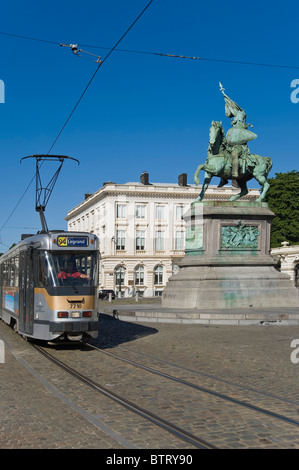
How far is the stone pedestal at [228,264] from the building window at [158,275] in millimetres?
51454

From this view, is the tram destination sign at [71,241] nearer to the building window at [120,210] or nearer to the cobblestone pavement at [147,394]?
the cobblestone pavement at [147,394]

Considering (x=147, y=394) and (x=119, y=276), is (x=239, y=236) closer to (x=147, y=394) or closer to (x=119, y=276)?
(x=147, y=394)

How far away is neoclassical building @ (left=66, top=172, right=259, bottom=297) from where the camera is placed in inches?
3014

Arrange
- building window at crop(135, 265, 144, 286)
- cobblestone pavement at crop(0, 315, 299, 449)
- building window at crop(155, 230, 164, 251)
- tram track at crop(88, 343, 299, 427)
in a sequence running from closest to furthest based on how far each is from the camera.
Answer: cobblestone pavement at crop(0, 315, 299, 449) < tram track at crop(88, 343, 299, 427) < building window at crop(135, 265, 144, 286) < building window at crop(155, 230, 164, 251)

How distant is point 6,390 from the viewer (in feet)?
28.7

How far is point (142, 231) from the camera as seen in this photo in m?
78.9

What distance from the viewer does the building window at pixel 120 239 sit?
3051 inches

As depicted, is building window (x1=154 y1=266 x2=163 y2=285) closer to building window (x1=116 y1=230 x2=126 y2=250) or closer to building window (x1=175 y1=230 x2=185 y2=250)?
building window (x1=175 y1=230 x2=185 y2=250)

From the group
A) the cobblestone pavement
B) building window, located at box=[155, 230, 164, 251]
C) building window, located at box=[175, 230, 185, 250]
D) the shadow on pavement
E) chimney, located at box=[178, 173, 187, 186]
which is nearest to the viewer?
the cobblestone pavement

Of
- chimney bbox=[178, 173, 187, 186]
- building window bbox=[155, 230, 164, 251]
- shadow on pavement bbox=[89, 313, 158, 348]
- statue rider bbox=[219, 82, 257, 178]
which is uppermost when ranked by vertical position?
chimney bbox=[178, 173, 187, 186]

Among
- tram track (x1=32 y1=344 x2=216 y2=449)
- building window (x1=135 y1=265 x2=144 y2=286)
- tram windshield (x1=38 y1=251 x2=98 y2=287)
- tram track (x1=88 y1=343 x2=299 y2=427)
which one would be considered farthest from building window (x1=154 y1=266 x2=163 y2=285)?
tram track (x1=32 y1=344 x2=216 y2=449)

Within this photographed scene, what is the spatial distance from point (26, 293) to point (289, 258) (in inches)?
1930

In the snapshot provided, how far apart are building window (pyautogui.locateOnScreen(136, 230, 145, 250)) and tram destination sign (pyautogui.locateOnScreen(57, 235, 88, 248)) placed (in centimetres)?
6434
